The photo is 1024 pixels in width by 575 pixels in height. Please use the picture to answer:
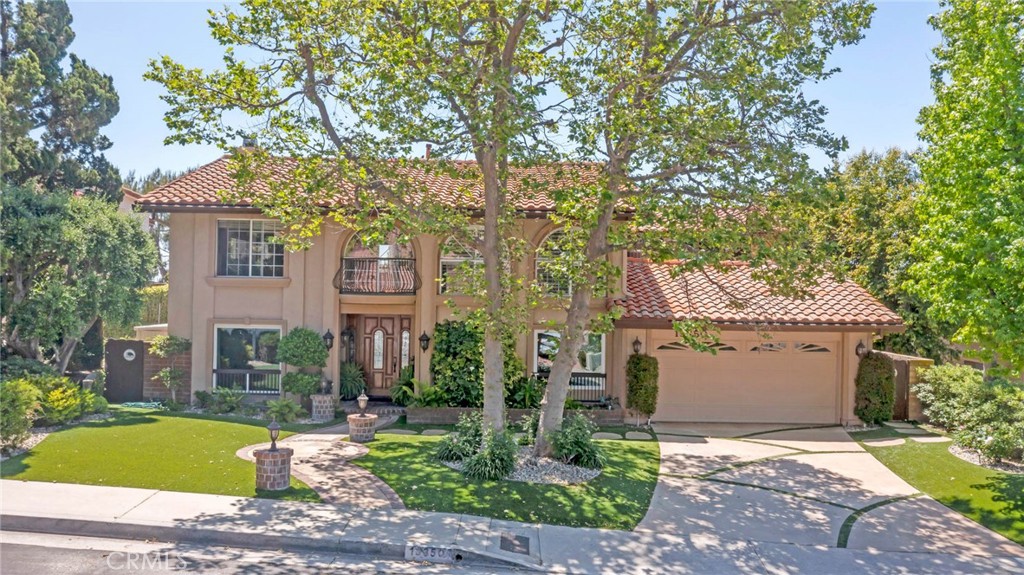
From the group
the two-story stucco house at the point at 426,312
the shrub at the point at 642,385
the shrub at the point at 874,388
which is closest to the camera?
the shrub at the point at 642,385

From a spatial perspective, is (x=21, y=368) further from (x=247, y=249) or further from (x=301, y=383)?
(x=301, y=383)

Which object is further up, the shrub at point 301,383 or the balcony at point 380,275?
the balcony at point 380,275

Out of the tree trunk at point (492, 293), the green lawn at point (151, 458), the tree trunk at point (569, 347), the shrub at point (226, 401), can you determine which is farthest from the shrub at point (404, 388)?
the tree trunk at point (569, 347)

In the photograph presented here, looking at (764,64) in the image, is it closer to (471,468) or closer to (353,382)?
(471,468)

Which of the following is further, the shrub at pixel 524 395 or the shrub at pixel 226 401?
the shrub at pixel 524 395

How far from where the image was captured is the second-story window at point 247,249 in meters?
16.1

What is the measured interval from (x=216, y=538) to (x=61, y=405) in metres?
6.75

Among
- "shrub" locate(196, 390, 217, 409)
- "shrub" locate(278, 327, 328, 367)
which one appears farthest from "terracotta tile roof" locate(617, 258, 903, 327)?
"shrub" locate(196, 390, 217, 409)

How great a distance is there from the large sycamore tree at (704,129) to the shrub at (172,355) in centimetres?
1046

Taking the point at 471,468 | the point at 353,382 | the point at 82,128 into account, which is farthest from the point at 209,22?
the point at 82,128

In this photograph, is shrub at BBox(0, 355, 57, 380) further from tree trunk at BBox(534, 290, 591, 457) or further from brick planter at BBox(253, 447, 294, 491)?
tree trunk at BBox(534, 290, 591, 457)

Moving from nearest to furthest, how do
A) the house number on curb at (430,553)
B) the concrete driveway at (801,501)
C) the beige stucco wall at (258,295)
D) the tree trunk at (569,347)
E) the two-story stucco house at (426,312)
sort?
1. the house number on curb at (430,553)
2. the concrete driveway at (801,501)
3. the tree trunk at (569,347)
4. the two-story stucco house at (426,312)
5. the beige stucco wall at (258,295)

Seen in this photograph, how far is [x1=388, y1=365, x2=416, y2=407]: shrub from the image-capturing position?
15.9 meters

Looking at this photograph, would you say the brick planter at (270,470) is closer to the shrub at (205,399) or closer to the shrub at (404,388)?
the shrub at (404,388)
